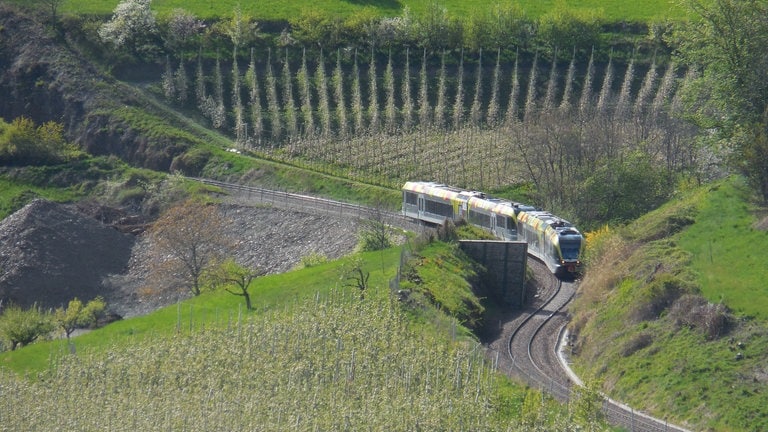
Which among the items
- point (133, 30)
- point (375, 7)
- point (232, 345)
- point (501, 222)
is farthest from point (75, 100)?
point (232, 345)

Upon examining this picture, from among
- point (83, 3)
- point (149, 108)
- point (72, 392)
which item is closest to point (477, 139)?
point (149, 108)

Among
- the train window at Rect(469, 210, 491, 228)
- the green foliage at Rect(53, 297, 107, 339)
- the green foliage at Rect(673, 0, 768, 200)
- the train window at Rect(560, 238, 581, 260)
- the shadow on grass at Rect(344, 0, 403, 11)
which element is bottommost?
the green foliage at Rect(53, 297, 107, 339)

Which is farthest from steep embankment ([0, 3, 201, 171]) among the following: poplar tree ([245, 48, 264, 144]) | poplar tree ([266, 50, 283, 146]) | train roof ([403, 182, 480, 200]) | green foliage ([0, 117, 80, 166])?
train roof ([403, 182, 480, 200])

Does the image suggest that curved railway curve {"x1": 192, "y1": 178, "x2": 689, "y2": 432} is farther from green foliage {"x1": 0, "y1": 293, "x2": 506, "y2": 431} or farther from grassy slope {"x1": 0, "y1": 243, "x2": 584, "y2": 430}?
green foliage {"x1": 0, "y1": 293, "x2": 506, "y2": 431}

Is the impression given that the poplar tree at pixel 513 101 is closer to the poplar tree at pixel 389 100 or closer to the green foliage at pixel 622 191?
the poplar tree at pixel 389 100

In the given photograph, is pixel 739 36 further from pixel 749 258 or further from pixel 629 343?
pixel 629 343

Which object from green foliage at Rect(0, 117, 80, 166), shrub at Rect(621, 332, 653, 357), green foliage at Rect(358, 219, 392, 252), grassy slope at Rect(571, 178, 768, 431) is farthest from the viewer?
green foliage at Rect(0, 117, 80, 166)

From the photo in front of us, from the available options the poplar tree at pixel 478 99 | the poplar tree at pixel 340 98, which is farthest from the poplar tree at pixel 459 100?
the poplar tree at pixel 340 98
